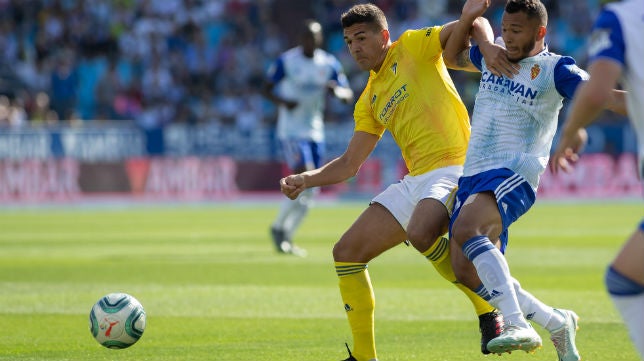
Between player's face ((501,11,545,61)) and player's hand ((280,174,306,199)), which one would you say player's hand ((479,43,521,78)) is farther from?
player's hand ((280,174,306,199))

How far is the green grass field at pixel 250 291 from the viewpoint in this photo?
783 centimetres

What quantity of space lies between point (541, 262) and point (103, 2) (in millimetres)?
22578

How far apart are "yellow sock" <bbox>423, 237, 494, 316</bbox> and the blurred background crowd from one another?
74.8 ft

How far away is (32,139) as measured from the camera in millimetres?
26266

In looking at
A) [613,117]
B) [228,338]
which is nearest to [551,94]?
[228,338]

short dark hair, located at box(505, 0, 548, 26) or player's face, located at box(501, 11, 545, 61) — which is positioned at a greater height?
short dark hair, located at box(505, 0, 548, 26)

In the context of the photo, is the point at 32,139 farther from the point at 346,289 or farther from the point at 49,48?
the point at 346,289

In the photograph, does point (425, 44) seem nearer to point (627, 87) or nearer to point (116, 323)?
point (627, 87)

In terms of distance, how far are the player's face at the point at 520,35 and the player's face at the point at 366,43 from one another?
89cm

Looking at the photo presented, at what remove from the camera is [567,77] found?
6469 mm

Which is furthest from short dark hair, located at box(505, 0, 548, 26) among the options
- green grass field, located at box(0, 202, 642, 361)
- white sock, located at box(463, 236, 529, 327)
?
green grass field, located at box(0, 202, 642, 361)

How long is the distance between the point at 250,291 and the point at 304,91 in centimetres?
594

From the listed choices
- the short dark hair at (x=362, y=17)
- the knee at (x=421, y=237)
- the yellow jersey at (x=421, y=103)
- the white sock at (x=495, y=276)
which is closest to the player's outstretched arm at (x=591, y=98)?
the white sock at (x=495, y=276)

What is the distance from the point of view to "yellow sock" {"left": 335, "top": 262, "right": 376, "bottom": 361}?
693cm
